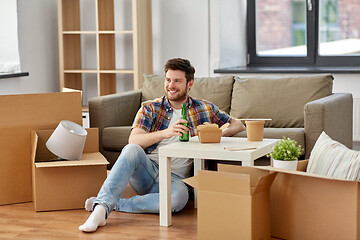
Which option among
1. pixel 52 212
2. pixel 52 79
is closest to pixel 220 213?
pixel 52 212

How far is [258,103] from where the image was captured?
4.35 m

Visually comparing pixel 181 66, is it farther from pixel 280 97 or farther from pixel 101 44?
pixel 101 44

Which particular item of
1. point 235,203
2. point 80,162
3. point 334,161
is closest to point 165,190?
point 235,203

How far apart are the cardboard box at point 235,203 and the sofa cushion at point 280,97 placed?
58.2 inches

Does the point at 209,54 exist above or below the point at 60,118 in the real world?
above

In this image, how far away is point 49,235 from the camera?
308 centimetres

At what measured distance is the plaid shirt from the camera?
347 centimetres

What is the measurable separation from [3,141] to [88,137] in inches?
19.5

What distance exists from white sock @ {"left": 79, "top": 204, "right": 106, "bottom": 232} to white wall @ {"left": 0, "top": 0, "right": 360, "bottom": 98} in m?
2.46

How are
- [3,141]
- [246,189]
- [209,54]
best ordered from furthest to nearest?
[209,54], [3,141], [246,189]

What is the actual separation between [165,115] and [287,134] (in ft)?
2.74

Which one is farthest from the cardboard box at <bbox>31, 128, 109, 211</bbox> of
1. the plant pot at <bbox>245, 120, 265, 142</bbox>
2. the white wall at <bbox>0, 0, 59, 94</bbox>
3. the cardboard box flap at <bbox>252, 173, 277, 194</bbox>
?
the white wall at <bbox>0, 0, 59, 94</bbox>

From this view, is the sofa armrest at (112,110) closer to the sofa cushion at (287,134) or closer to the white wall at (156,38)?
the sofa cushion at (287,134)

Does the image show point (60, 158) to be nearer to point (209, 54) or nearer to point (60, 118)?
point (60, 118)
